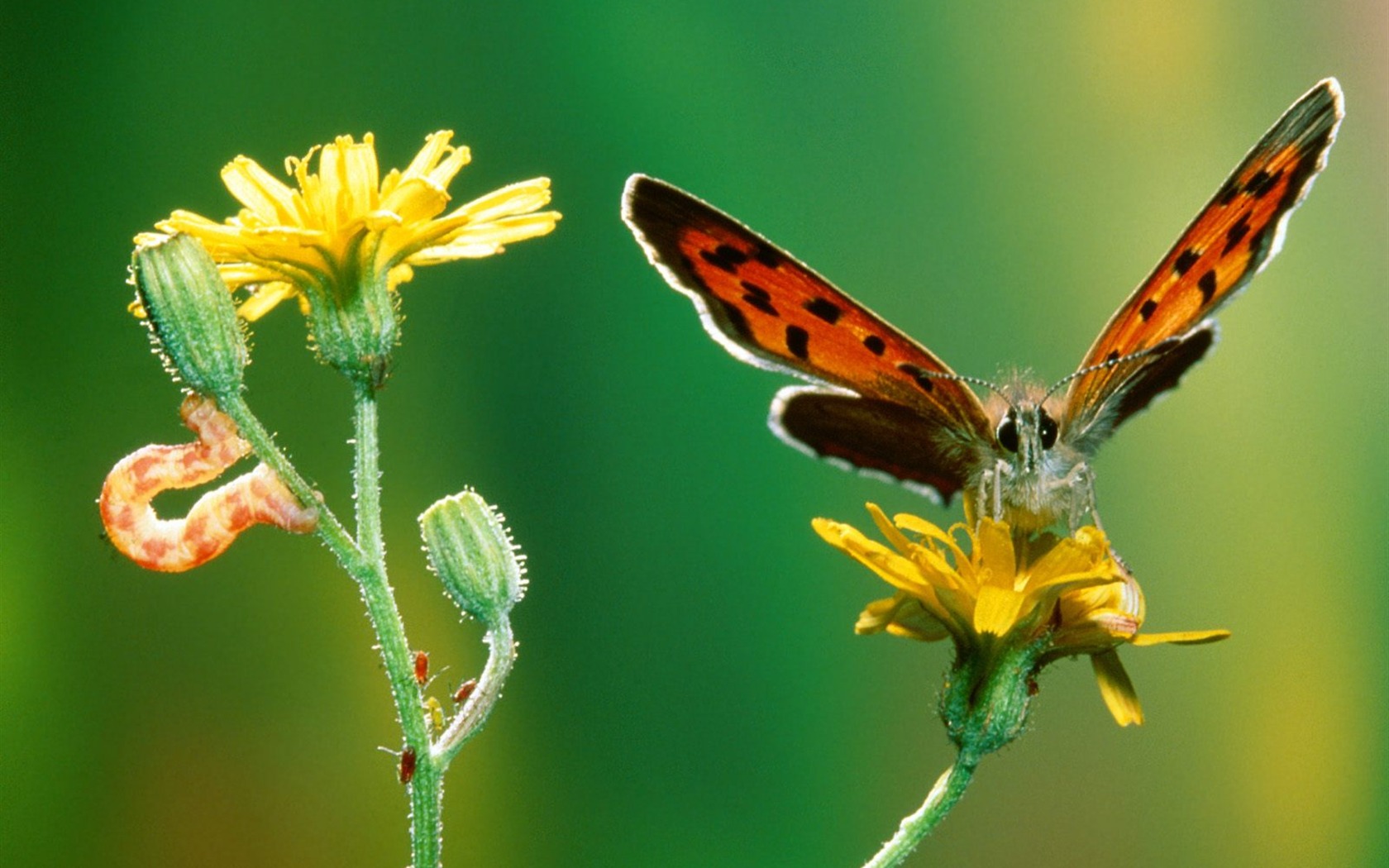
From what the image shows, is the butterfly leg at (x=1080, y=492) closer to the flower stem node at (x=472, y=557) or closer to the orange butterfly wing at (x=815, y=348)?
the orange butterfly wing at (x=815, y=348)

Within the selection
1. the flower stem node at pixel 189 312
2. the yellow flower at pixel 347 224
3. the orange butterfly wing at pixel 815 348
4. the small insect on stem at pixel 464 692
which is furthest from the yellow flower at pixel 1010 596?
the flower stem node at pixel 189 312

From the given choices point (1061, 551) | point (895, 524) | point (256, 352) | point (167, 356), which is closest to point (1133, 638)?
point (1061, 551)

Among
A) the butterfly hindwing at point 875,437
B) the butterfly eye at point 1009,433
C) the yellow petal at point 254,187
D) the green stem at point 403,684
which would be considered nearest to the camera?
the green stem at point 403,684

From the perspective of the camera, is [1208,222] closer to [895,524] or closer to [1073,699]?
[895,524]

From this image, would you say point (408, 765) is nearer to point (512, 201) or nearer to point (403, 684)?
point (403, 684)

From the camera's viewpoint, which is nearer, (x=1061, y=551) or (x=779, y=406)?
(x=1061, y=551)

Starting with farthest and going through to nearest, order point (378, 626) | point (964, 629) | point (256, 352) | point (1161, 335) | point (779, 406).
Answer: point (256, 352), point (779, 406), point (1161, 335), point (964, 629), point (378, 626)

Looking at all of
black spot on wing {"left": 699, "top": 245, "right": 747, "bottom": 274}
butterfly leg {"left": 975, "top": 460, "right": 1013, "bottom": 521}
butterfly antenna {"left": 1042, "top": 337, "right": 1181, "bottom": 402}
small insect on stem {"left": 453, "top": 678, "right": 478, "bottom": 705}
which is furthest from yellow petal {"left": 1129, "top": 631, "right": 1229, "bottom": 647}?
small insect on stem {"left": 453, "top": 678, "right": 478, "bottom": 705}
